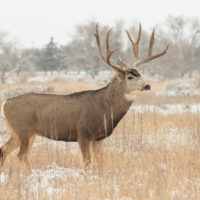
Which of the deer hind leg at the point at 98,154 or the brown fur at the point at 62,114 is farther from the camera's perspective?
the brown fur at the point at 62,114

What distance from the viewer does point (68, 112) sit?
4879 millimetres

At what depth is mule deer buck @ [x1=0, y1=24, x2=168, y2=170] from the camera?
15.7 ft

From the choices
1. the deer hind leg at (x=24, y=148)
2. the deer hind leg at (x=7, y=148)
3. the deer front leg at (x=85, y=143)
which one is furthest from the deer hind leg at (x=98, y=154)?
the deer hind leg at (x=7, y=148)

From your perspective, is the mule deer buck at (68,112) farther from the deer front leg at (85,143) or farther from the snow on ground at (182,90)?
the snow on ground at (182,90)

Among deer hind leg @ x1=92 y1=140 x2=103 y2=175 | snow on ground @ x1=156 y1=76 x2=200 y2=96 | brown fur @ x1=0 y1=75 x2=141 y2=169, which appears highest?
brown fur @ x1=0 y1=75 x2=141 y2=169

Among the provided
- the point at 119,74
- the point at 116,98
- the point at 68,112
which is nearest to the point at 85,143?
the point at 68,112

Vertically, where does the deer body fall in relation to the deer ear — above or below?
below

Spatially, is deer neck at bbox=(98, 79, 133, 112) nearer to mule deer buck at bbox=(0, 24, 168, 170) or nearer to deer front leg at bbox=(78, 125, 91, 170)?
mule deer buck at bbox=(0, 24, 168, 170)

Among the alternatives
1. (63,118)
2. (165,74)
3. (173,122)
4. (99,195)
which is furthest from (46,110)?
(165,74)

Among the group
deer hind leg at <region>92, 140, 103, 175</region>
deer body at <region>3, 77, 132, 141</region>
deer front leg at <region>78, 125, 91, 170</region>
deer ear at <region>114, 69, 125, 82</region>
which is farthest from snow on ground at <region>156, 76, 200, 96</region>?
deer front leg at <region>78, 125, 91, 170</region>

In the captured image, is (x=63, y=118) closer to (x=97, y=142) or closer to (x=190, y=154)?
(x=97, y=142)

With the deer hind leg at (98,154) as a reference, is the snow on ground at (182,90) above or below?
below

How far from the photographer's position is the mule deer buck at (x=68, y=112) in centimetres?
480

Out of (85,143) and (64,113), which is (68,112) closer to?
(64,113)
